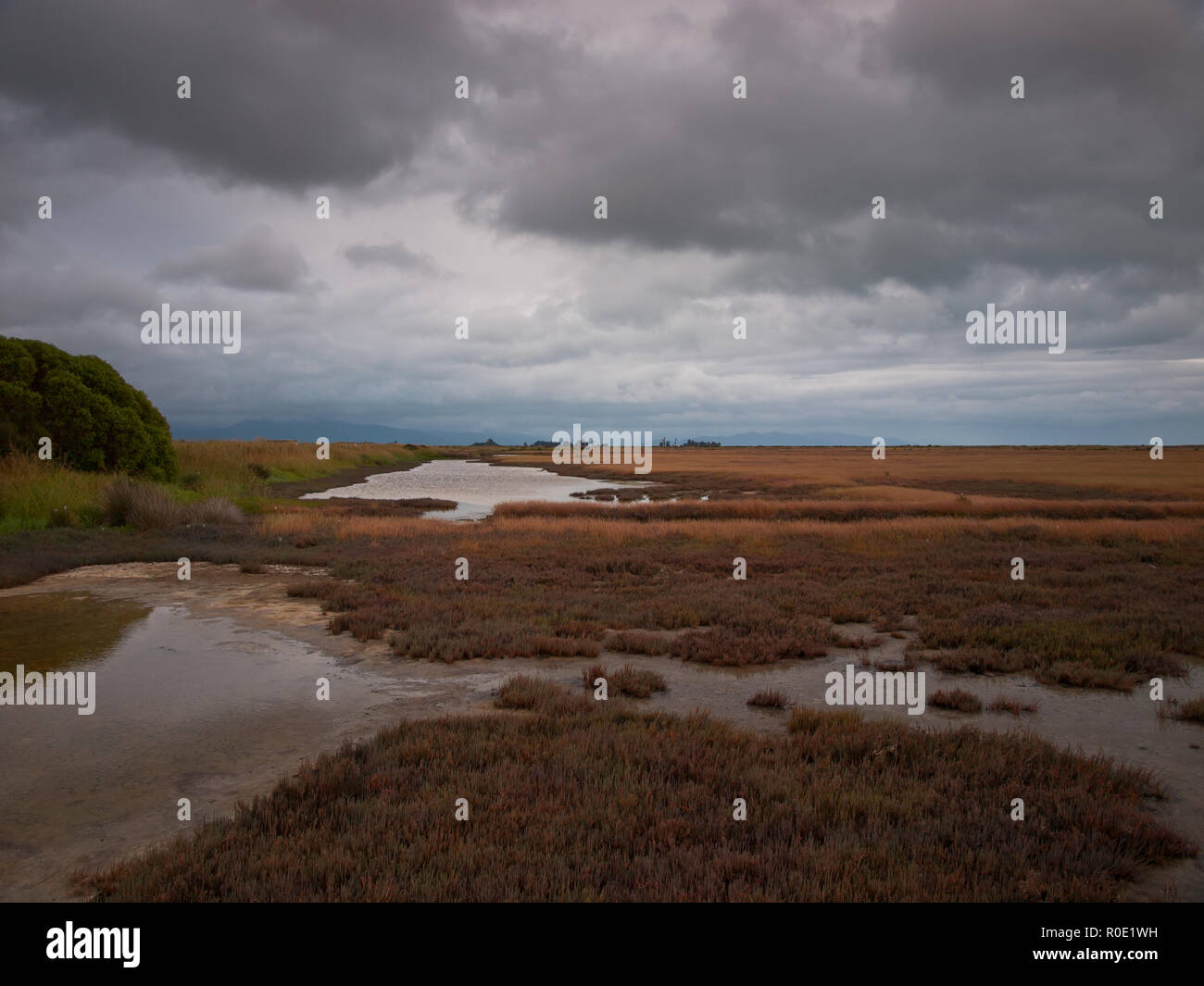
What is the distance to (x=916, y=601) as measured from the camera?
15.3 m

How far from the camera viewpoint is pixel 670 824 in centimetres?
545

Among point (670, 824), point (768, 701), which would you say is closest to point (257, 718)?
point (670, 824)

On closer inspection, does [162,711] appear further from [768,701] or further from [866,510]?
[866,510]

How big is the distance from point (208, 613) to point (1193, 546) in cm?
2807

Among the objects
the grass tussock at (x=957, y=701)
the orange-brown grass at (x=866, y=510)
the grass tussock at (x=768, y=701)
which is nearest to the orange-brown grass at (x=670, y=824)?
the grass tussock at (x=768, y=701)

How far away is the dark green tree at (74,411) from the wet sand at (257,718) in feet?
57.9

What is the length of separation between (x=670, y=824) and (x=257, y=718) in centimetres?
552

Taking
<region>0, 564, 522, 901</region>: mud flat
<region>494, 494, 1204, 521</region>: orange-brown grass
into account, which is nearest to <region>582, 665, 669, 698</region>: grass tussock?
<region>0, 564, 522, 901</region>: mud flat

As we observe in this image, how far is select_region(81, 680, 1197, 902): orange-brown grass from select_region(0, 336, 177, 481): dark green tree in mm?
28569

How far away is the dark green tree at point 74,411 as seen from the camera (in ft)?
87.9

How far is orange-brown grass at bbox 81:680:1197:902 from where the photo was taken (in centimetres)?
467

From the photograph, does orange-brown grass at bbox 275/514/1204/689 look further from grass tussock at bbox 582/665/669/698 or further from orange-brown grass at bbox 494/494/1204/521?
orange-brown grass at bbox 494/494/1204/521
